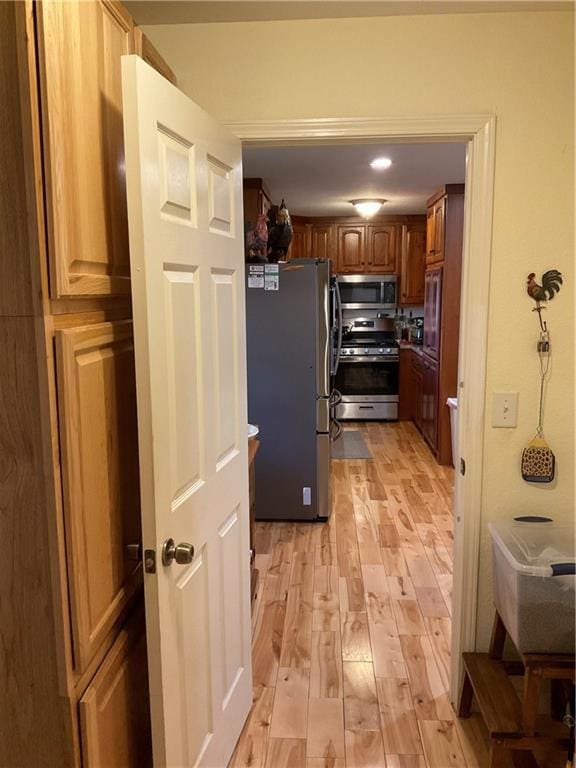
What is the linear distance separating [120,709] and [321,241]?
570cm

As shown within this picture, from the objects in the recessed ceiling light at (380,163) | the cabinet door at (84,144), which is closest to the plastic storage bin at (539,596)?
the cabinet door at (84,144)

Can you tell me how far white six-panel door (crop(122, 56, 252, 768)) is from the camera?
3.92 ft

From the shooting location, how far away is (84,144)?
1117mm

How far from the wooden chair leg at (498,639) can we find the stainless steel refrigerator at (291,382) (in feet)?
6.33

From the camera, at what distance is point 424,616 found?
272 cm

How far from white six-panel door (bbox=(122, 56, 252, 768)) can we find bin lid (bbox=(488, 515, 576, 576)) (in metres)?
0.86

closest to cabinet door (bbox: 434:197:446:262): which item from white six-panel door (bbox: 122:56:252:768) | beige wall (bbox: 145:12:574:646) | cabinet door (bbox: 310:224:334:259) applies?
cabinet door (bbox: 310:224:334:259)

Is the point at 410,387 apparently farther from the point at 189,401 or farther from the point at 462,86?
the point at 189,401

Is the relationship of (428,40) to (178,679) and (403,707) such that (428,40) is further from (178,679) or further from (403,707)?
(403,707)

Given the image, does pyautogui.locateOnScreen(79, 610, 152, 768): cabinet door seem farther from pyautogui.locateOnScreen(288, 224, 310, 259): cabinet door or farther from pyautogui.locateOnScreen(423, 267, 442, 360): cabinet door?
pyautogui.locateOnScreen(288, 224, 310, 259): cabinet door

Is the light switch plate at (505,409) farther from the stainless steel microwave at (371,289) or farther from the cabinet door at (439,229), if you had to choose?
the stainless steel microwave at (371,289)

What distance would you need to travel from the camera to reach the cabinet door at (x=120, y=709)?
3.81 feet

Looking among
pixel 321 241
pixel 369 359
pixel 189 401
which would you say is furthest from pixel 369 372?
pixel 189 401

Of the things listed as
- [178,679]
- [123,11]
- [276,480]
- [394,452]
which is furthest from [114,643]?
[394,452]
